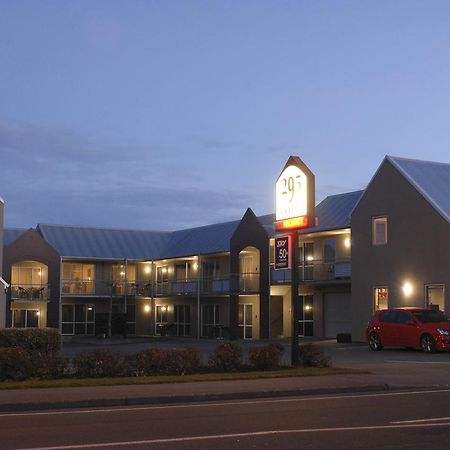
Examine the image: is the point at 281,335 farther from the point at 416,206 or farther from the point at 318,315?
the point at 416,206

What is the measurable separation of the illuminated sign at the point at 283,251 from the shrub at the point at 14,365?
7.64 meters

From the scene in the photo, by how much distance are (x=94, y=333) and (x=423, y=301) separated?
2954 centimetres

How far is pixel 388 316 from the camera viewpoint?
31438mm

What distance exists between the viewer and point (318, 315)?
43781 mm

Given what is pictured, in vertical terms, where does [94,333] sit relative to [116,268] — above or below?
below

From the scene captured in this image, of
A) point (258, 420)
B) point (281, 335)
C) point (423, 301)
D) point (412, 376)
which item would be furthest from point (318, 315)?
point (258, 420)

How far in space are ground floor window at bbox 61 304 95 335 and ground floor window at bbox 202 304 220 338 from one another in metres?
9.71

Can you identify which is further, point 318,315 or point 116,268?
point 116,268

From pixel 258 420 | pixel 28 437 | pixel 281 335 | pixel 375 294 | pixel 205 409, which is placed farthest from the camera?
pixel 281 335

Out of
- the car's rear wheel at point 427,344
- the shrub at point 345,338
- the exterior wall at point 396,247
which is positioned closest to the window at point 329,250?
the exterior wall at point 396,247

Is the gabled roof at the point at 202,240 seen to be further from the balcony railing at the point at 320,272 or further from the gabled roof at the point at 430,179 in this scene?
the gabled roof at the point at 430,179

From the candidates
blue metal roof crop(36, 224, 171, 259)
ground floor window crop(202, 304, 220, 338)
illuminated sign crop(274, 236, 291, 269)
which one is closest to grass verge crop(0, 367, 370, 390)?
illuminated sign crop(274, 236, 291, 269)

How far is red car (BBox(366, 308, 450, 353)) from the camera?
2916 cm

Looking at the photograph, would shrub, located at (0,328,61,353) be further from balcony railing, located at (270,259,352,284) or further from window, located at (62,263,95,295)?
window, located at (62,263,95,295)
